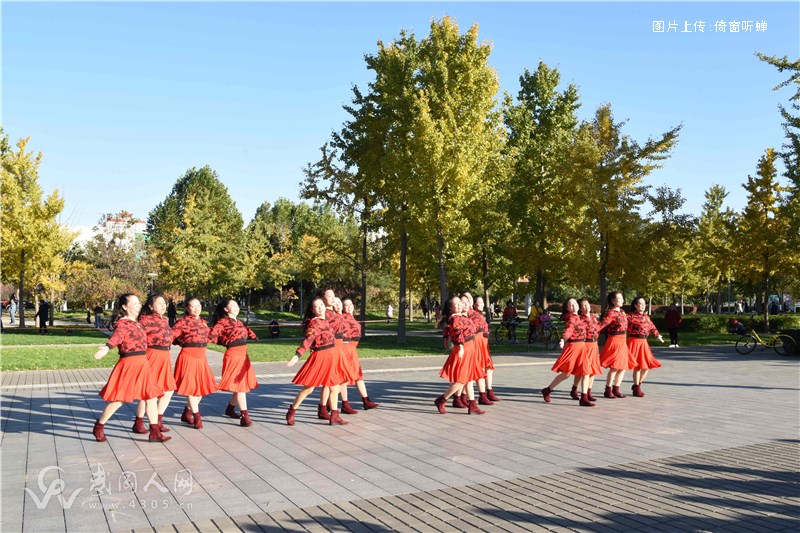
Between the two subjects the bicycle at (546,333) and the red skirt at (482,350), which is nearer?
the red skirt at (482,350)

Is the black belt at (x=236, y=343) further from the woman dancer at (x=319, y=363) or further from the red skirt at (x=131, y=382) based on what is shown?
the red skirt at (x=131, y=382)

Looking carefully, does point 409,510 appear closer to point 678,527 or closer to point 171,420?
point 678,527

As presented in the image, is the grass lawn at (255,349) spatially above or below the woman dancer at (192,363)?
below

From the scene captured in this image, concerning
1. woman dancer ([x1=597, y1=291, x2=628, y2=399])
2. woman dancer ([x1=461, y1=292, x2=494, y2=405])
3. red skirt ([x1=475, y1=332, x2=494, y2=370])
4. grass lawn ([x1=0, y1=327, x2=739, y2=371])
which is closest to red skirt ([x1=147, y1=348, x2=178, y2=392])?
woman dancer ([x1=461, y1=292, x2=494, y2=405])

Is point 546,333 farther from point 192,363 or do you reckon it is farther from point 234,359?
point 192,363

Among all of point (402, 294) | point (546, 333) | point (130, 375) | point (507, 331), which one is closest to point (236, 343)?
point (130, 375)

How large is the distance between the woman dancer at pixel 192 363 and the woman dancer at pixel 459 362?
358 cm

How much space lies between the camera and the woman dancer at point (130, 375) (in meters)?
8.38

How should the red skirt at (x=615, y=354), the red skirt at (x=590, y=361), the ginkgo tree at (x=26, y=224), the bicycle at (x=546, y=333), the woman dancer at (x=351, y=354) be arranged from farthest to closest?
1. the ginkgo tree at (x=26, y=224)
2. the bicycle at (x=546, y=333)
3. the red skirt at (x=615, y=354)
4. the red skirt at (x=590, y=361)
5. the woman dancer at (x=351, y=354)

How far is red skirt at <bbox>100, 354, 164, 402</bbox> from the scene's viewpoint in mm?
8328

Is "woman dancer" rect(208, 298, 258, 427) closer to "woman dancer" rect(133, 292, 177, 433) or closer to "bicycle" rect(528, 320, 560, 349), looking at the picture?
"woman dancer" rect(133, 292, 177, 433)

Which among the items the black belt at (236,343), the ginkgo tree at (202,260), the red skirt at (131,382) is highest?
the ginkgo tree at (202,260)

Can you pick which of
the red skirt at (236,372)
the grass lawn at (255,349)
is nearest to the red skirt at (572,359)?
the red skirt at (236,372)

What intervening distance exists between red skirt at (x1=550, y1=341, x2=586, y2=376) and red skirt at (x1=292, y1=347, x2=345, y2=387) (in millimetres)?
3948
